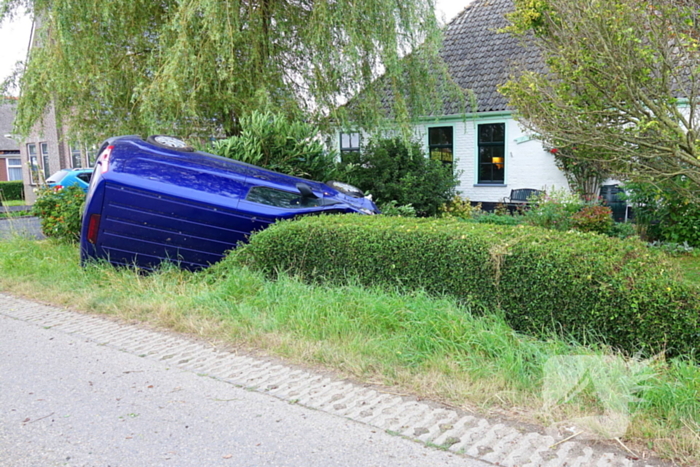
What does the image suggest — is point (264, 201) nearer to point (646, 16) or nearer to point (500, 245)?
point (500, 245)

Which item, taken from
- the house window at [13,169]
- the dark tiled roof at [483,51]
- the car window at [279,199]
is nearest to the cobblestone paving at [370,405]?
the car window at [279,199]

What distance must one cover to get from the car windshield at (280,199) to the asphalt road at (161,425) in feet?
9.20

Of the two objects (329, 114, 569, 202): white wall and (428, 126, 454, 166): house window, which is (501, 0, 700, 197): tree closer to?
(329, 114, 569, 202): white wall

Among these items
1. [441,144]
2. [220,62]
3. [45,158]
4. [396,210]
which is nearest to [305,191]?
[396,210]

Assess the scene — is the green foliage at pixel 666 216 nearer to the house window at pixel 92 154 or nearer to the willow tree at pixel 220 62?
the willow tree at pixel 220 62

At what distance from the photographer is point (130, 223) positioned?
6.46 meters

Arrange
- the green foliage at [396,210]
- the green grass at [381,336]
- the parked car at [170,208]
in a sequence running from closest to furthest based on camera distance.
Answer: the green grass at [381,336]
the parked car at [170,208]
the green foliage at [396,210]

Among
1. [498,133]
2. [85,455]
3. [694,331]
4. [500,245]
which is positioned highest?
[498,133]

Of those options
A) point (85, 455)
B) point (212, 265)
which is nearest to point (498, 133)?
point (212, 265)

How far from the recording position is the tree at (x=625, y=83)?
18.7 feet

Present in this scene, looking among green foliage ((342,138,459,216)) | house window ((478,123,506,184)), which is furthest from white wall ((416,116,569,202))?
green foliage ((342,138,459,216))

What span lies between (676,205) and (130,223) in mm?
8976

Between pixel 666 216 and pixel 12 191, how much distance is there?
3075 centimetres

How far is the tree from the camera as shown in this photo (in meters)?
5.70
